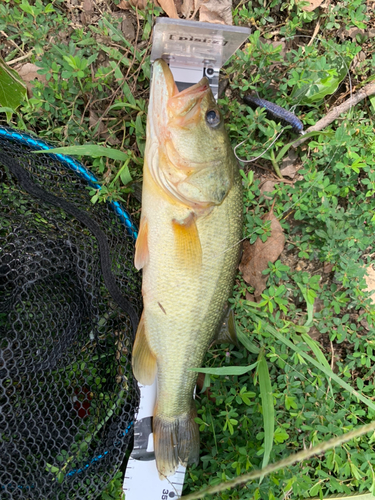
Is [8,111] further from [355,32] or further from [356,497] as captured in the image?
[356,497]

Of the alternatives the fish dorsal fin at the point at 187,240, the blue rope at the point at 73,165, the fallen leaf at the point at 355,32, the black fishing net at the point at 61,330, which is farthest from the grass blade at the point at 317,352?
the fallen leaf at the point at 355,32

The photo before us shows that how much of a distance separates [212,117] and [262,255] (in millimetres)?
926

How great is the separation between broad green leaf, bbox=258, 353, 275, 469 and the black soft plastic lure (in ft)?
4.83

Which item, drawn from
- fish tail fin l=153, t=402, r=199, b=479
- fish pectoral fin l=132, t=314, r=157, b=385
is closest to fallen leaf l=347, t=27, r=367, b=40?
fish pectoral fin l=132, t=314, r=157, b=385

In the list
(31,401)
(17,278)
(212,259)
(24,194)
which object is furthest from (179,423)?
(24,194)

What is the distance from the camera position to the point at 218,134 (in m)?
1.82

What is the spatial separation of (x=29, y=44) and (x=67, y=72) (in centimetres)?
45

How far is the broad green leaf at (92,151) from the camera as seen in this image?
1976mm

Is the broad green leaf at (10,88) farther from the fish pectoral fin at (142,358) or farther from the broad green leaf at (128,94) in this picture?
the fish pectoral fin at (142,358)

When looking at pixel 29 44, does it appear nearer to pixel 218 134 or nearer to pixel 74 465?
pixel 218 134

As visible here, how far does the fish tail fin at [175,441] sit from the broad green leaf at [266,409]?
468 millimetres

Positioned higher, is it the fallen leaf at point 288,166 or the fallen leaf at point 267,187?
the fallen leaf at point 288,166

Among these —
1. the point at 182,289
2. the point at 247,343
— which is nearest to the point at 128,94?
the point at 182,289

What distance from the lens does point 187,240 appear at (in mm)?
1821
